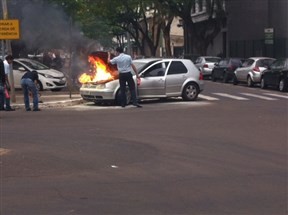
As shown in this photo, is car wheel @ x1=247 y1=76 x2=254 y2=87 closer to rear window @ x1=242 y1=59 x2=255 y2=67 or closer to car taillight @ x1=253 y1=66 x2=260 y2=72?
car taillight @ x1=253 y1=66 x2=260 y2=72

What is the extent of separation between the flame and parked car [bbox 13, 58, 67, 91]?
13.6 ft

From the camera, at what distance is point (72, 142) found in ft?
34.2

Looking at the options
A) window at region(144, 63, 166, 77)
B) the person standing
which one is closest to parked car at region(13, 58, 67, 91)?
window at region(144, 63, 166, 77)

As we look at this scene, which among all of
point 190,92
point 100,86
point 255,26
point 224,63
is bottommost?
point 190,92

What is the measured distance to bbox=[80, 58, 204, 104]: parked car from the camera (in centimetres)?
1739

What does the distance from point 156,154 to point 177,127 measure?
10.7ft

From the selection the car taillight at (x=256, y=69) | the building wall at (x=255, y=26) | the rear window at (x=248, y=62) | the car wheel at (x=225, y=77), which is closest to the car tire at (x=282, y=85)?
the car taillight at (x=256, y=69)

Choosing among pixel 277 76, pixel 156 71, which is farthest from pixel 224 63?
pixel 156 71

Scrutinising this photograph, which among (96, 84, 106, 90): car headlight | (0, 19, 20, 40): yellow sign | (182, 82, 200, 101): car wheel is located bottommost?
(182, 82, 200, 101): car wheel

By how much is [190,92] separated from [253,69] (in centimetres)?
891

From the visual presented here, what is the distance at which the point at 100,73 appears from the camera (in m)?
18.4

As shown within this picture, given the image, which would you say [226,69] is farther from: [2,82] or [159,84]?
[2,82]

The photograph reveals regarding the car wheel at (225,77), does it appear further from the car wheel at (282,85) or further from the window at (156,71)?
the window at (156,71)

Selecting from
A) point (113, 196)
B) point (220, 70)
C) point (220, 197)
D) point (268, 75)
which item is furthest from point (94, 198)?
point (220, 70)
